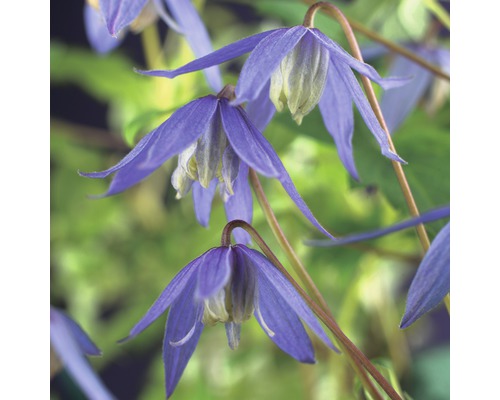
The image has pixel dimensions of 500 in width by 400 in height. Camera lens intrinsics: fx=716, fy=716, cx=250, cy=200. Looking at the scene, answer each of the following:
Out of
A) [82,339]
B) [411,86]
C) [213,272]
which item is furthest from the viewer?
[411,86]

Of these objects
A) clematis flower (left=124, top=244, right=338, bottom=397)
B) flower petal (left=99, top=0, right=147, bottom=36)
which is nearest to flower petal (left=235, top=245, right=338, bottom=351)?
clematis flower (left=124, top=244, right=338, bottom=397)

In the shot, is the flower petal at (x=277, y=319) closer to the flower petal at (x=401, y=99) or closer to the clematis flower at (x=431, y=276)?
the clematis flower at (x=431, y=276)

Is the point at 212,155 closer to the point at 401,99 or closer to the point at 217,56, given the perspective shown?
the point at 217,56

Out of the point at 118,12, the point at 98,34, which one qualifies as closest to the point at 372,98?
the point at 118,12

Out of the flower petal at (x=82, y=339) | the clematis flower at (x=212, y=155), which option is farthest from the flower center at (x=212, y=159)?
the flower petal at (x=82, y=339)

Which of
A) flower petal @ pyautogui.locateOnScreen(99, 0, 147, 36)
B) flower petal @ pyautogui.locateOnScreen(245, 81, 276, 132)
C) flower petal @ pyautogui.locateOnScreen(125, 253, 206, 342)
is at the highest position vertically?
flower petal @ pyautogui.locateOnScreen(99, 0, 147, 36)

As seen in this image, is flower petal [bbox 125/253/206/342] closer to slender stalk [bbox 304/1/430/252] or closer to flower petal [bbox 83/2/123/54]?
slender stalk [bbox 304/1/430/252]
